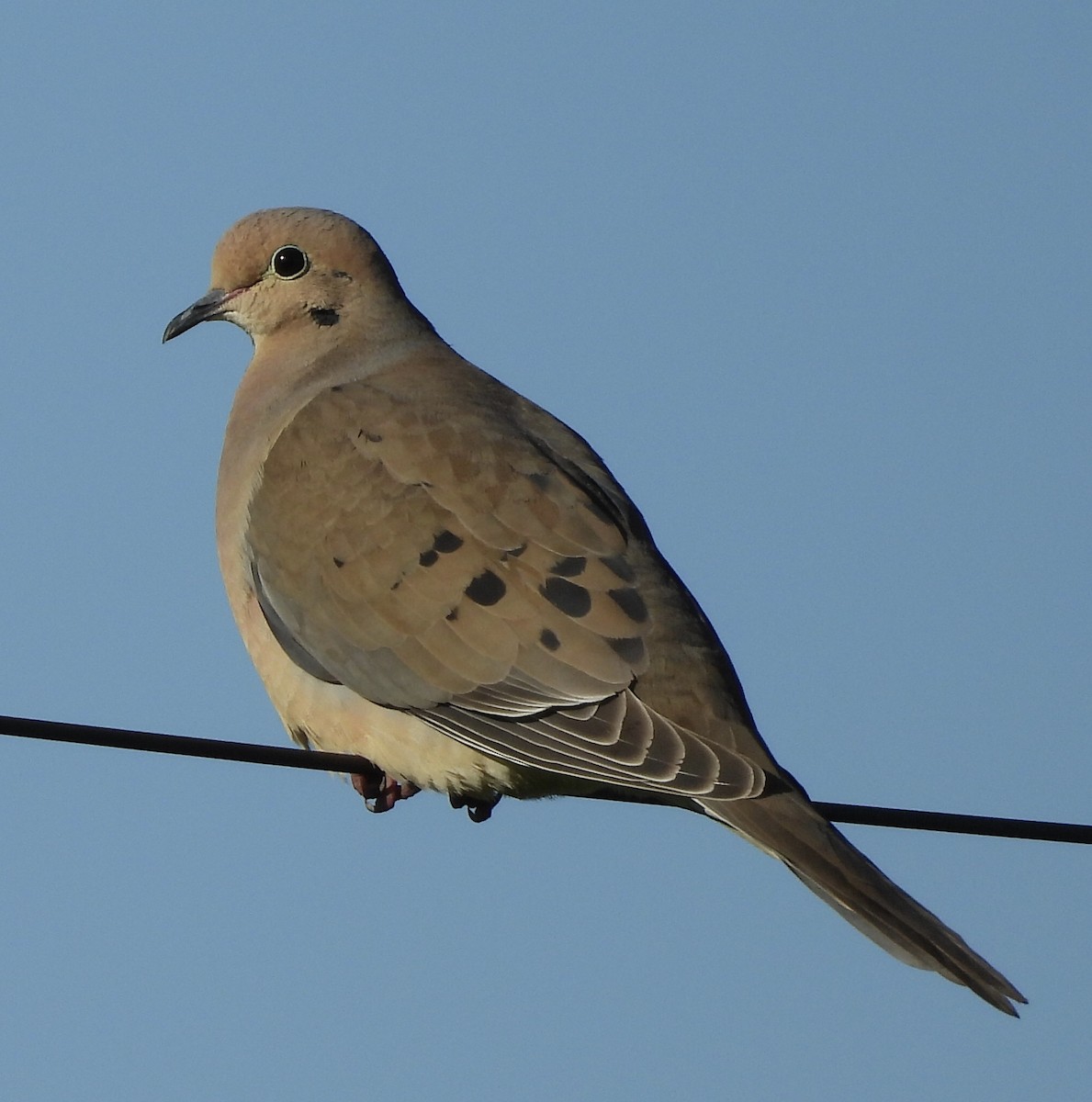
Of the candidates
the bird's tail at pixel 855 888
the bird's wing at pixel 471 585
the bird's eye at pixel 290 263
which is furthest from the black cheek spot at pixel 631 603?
the bird's eye at pixel 290 263

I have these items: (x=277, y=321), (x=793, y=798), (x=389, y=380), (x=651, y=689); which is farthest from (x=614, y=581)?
(x=277, y=321)

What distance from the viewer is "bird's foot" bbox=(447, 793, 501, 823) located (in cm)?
491

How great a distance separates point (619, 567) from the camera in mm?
4812

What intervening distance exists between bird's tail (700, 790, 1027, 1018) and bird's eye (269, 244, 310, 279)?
2.47 meters

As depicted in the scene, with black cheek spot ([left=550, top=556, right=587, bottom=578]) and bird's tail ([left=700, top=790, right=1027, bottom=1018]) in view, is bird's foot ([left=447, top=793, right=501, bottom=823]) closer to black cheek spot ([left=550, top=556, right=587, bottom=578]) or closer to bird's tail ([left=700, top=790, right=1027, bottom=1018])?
black cheek spot ([left=550, top=556, right=587, bottom=578])

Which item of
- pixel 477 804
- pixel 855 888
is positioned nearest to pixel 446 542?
pixel 477 804

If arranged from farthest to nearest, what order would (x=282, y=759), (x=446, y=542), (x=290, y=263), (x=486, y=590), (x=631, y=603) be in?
(x=290, y=263) → (x=446, y=542) → (x=486, y=590) → (x=631, y=603) → (x=282, y=759)

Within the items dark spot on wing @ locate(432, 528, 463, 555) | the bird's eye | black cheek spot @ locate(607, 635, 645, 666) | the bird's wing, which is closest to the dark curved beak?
the bird's eye

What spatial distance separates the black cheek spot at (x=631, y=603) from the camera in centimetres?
465

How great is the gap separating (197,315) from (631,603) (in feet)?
6.72

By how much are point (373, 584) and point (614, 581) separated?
2.01 feet

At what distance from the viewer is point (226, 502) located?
214 inches

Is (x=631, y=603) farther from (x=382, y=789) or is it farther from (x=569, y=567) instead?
(x=382, y=789)

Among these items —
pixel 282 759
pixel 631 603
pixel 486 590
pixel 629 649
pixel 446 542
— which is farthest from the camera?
pixel 446 542
